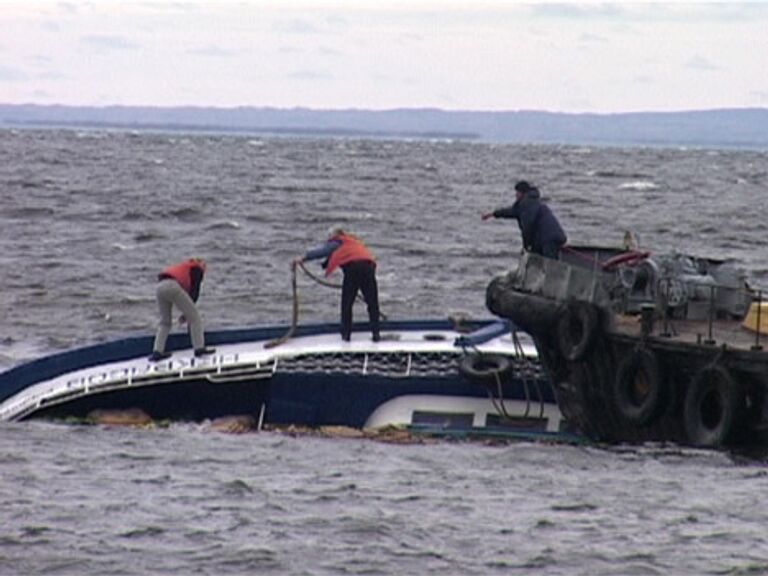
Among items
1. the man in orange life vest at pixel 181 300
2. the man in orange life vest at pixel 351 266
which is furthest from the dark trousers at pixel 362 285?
the man in orange life vest at pixel 181 300

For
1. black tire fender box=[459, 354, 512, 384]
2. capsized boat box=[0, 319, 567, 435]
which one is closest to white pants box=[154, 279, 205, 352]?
capsized boat box=[0, 319, 567, 435]

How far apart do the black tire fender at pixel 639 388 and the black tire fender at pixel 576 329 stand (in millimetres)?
475

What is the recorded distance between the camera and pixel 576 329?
846 inches

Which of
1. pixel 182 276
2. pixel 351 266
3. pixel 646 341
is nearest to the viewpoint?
pixel 646 341

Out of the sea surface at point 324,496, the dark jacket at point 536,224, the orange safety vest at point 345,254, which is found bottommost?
the sea surface at point 324,496

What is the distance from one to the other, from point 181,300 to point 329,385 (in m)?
2.16

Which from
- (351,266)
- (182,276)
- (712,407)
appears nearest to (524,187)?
(351,266)

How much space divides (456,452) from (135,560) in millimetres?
6119

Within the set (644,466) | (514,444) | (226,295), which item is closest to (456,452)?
(514,444)

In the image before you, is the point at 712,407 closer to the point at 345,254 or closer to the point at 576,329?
the point at 576,329

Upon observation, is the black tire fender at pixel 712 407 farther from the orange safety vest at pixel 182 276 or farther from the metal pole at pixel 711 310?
the orange safety vest at pixel 182 276

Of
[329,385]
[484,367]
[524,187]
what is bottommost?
[329,385]

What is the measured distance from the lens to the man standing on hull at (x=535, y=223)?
74.3 feet

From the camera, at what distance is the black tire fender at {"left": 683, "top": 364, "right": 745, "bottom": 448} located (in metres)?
19.8
